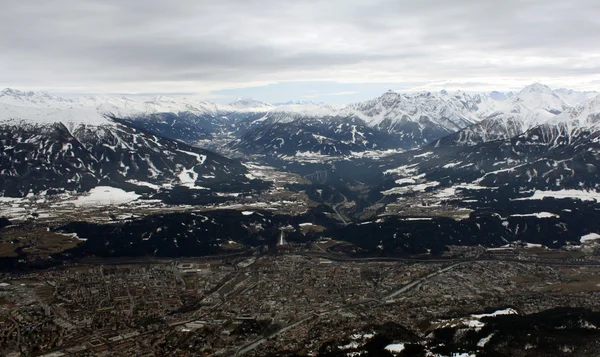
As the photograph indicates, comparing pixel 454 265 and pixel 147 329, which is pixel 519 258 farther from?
pixel 147 329

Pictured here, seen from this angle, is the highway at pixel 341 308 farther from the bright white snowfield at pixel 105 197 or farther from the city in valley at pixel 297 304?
the bright white snowfield at pixel 105 197

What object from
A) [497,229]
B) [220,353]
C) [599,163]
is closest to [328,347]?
[220,353]

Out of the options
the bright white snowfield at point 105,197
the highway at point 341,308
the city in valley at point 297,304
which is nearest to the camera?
the city in valley at point 297,304

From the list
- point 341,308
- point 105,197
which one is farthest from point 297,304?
point 105,197

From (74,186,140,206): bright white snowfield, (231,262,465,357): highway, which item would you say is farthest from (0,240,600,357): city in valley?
(74,186,140,206): bright white snowfield

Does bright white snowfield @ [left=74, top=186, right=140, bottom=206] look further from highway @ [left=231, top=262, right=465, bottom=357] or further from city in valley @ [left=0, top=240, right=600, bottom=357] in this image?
highway @ [left=231, top=262, right=465, bottom=357]

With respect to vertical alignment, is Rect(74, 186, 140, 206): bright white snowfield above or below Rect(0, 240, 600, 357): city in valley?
above

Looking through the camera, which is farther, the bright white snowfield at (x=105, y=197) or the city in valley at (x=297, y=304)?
the bright white snowfield at (x=105, y=197)

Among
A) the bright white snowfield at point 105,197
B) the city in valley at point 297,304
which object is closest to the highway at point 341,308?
the city in valley at point 297,304

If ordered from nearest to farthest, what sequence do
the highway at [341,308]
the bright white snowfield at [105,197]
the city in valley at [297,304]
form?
the city in valley at [297,304] → the highway at [341,308] → the bright white snowfield at [105,197]

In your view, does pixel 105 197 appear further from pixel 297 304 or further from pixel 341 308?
pixel 341 308

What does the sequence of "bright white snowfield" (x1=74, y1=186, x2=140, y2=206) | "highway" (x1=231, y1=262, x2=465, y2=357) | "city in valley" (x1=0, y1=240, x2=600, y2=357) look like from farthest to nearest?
1. "bright white snowfield" (x1=74, y1=186, x2=140, y2=206)
2. "highway" (x1=231, y1=262, x2=465, y2=357)
3. "city in valley" (x1=0, y1=240, x2=600, y2=357)
